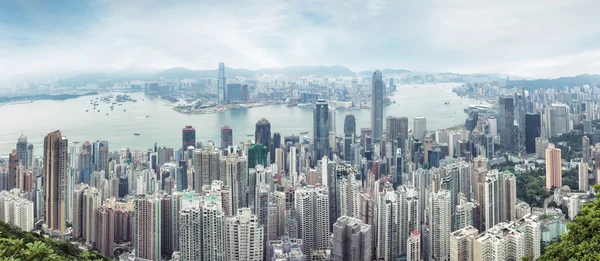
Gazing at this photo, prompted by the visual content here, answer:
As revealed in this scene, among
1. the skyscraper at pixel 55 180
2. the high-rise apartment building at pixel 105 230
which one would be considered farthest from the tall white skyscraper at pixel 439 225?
the skyscraper at pixel 55 180

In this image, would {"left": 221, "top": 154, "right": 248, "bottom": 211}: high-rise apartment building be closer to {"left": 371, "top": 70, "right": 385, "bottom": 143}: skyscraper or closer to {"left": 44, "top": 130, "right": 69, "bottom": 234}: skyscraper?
{"left": 44, "top": 130, "right": 69, "bottom": 234}: skyscraper

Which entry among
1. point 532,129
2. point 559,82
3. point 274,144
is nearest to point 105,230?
point 274,144

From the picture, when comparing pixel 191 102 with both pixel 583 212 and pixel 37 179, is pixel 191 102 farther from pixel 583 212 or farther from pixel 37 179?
pixel 583 212

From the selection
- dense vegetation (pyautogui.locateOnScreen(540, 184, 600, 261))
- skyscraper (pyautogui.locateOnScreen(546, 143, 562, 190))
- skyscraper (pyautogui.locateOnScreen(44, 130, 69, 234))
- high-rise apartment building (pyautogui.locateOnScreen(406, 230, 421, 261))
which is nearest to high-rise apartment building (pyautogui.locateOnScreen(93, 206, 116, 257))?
skyscraper (pyautogui.locateOnScreen(44, 130, 69, 234))

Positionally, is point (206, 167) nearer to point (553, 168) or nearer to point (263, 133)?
point (263, 133)

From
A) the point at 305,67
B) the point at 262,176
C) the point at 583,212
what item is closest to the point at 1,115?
the point at 262,176

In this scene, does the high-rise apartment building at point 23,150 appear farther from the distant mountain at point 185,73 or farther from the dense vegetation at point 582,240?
the dense vegetation at point 582,240
